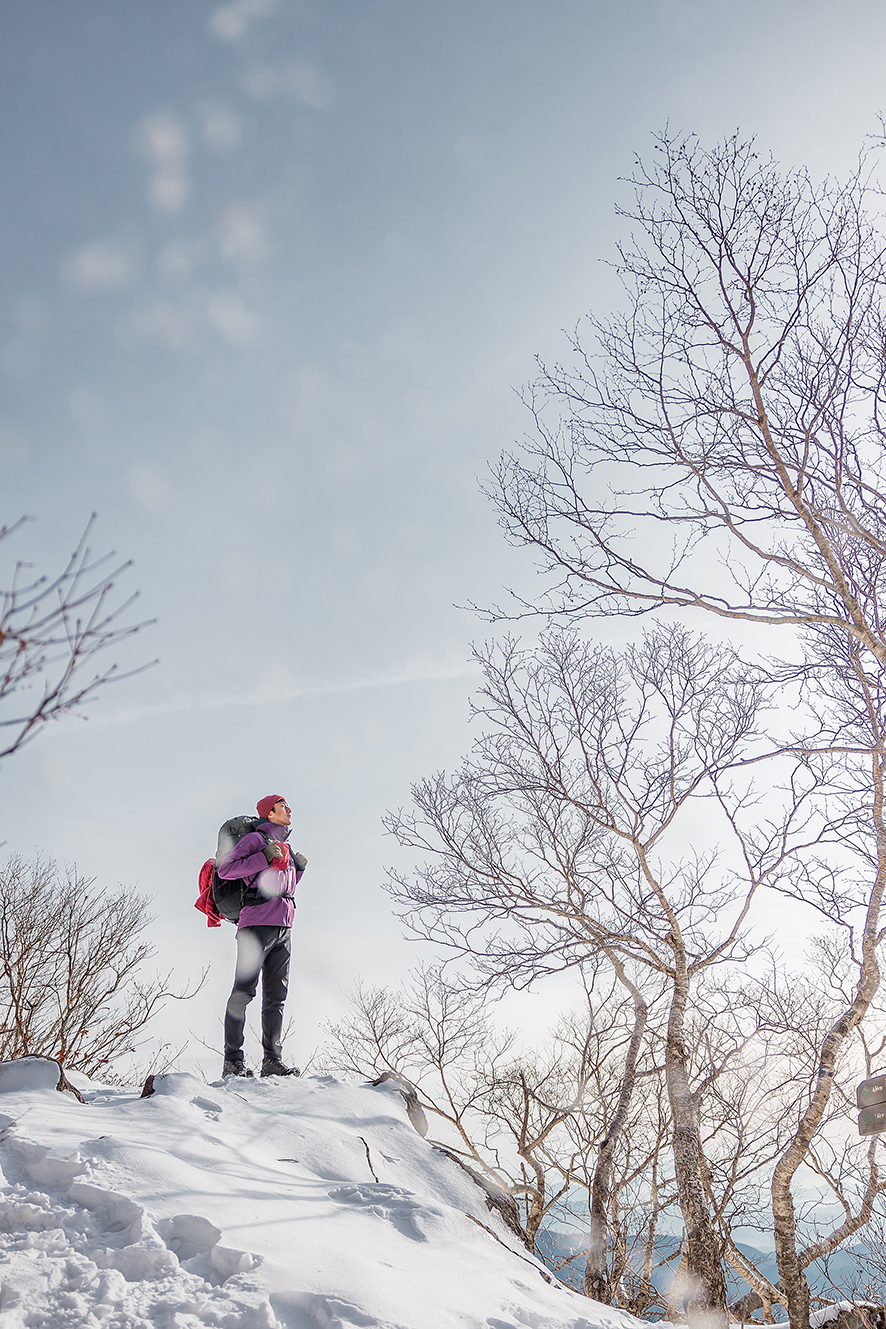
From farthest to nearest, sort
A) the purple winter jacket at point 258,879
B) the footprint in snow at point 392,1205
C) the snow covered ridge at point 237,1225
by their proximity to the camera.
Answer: the purple winter jacket at point 258,879 < the footprint in snow at point 392,1205 < the snow covered ridge at point 237,1225

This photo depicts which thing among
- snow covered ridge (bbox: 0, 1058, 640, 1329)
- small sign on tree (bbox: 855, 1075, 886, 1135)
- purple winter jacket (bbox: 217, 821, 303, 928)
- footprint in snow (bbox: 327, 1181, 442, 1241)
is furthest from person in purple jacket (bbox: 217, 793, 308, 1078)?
small sign on tree (bbox: 855, 1075, 886, 1135)

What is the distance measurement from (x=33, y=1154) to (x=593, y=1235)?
5.56 meters

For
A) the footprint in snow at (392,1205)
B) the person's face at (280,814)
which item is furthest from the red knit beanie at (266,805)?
the footprint in snow at (392,1205)

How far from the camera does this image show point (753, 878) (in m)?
7.27

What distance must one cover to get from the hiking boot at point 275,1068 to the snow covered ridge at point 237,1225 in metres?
0.92

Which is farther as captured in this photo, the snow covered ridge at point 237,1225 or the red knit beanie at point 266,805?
the red knit beanie at point 266,805

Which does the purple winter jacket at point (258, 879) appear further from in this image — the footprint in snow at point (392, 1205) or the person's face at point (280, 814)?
the footprint in snow at point (392, 1205)

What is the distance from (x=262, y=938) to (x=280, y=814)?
92 centimetres

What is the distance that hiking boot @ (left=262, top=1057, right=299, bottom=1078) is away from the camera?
16.3 ft

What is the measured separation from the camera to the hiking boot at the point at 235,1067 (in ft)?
16.5

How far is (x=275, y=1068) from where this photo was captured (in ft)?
16.3

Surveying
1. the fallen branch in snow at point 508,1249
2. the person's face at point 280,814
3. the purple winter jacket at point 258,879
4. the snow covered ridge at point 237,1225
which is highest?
the person's face at point 280,814

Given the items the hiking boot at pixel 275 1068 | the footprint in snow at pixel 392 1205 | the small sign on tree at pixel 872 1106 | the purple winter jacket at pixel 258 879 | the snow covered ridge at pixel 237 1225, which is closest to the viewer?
the snow covered ridge at pixel 237 1225

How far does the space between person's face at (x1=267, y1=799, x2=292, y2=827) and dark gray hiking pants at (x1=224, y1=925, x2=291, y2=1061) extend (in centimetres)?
78
